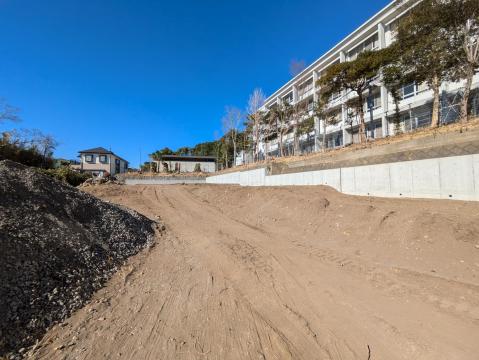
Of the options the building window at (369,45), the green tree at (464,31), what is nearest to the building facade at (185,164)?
Result: the building window at (369,45)

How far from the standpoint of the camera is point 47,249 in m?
4.52

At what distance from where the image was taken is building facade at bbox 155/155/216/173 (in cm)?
4946

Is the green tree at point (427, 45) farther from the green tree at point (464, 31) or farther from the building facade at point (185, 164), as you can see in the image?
the building facade at point (185, 164)

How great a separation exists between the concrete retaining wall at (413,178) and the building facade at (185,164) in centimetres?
3775

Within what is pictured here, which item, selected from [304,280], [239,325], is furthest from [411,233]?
[239,325]

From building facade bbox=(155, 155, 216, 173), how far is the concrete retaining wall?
124 ft

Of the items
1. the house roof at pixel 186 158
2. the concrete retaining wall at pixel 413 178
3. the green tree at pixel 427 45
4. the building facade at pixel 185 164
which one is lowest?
the concrete retaining wall at pixel 413 178

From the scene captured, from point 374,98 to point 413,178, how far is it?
66.7 ft

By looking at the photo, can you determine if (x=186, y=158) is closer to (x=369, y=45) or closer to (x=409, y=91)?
(x=369, y=45)

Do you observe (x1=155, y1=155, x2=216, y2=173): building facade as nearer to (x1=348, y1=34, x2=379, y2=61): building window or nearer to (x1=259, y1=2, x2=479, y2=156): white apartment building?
(x1=259, y1=2, x2=479, y2=156): white apartment building

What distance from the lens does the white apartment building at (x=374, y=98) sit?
748 inches

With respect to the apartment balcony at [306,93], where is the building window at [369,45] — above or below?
above

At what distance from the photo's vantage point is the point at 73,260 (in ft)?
15.5

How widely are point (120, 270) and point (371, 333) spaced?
15.4 feet
